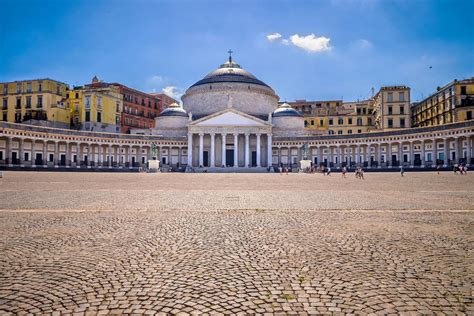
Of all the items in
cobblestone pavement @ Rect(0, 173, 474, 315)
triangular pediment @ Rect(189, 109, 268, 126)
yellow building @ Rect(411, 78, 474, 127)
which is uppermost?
yellow building @ Rect(411, 78, 474, 127)

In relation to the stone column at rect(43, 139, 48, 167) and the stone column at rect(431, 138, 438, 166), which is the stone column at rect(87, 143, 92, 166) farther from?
the stone column at rect(431, 138, 438, 166)

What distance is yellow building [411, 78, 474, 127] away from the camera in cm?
6412

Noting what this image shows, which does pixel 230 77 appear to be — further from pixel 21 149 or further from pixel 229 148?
pixel 21 149

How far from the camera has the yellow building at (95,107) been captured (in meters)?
68.3

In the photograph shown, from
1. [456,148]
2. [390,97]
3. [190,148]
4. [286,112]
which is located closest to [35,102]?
[190,148]

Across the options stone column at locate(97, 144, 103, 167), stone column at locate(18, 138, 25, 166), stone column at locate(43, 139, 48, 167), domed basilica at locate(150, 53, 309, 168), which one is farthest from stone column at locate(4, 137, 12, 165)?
domed basilica at locate(150, 53, 309, 168)

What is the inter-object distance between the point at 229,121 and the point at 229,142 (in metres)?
5.13

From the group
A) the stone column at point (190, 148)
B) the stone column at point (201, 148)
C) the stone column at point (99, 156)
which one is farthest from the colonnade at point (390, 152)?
the stone column at point (99, 156)

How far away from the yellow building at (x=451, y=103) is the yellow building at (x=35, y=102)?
7468 centimetres

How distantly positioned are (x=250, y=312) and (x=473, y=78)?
76702mm

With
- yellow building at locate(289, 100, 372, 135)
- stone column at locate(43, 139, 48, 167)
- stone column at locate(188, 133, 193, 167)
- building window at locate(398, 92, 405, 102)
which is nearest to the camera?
stone column at locate(43, 139, 48, 167)

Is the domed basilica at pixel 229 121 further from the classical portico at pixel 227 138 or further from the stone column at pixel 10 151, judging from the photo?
the stone column at pixel 10 151

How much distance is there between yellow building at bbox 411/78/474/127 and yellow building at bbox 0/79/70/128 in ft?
245

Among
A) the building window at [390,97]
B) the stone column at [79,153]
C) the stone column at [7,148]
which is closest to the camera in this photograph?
the stone column at [7,148]
